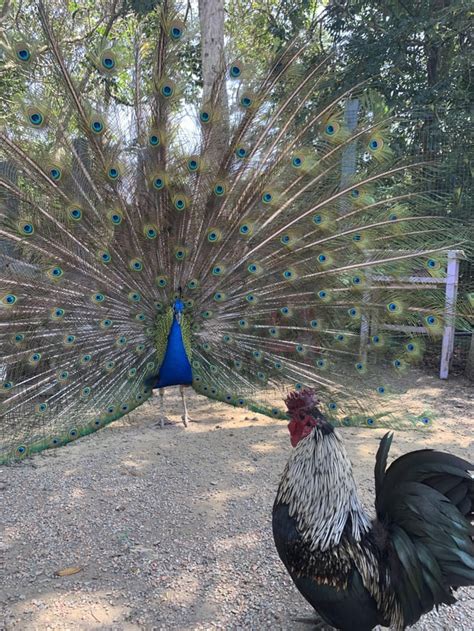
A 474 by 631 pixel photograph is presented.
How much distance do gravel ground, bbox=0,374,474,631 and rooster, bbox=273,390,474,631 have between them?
626 mm

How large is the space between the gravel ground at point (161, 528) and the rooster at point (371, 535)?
0.63 m

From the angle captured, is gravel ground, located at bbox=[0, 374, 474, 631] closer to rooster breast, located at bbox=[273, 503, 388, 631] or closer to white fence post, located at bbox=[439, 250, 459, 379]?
rooster breast, located at bbox=[273, 503, 388, 631]

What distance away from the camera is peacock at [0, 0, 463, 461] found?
3.44 m

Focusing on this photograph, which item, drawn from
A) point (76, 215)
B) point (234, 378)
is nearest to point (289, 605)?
point (234, 378)

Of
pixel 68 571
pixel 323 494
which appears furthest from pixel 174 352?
pixel 323 494

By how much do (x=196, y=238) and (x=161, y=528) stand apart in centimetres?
220

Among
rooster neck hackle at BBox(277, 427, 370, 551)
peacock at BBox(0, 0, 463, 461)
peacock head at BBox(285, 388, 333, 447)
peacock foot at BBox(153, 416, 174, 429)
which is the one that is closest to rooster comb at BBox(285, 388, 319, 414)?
peacock head at BBox(285, 388, 333, 447)

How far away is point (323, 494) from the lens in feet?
6.48

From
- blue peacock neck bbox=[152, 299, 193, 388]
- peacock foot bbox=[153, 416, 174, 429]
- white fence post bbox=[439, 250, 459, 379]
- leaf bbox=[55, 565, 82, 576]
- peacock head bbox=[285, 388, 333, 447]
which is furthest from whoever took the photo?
white fence post bbox=[439, 250, 459, 379]

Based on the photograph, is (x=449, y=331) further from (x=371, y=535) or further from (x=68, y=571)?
(x=68, y=571)

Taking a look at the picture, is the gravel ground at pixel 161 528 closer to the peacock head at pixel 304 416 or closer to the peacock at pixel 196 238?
the peacock at pixel 196 238

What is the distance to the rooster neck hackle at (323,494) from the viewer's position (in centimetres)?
196

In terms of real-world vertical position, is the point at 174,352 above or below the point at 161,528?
above

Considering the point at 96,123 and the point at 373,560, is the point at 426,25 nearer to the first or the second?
the point at 96,123
